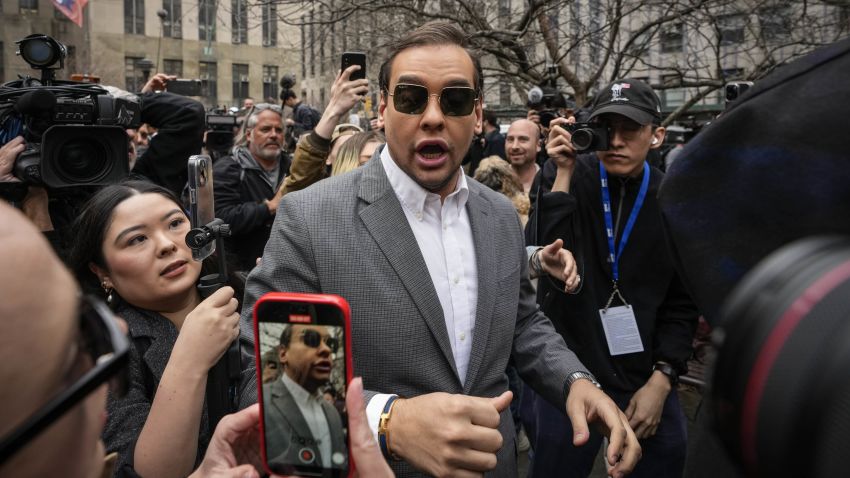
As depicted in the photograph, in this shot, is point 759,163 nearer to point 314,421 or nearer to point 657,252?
point 314,421

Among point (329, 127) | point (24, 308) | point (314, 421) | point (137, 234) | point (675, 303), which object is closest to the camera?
point (24, 308)

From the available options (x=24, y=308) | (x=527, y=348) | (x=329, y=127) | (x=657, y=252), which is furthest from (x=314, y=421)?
(x=329, y=127)

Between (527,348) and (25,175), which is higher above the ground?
(25,175)

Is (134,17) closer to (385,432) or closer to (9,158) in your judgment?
(9,158)

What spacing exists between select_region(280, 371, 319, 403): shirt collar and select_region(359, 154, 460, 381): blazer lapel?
73 centimetres

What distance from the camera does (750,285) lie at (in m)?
0.62

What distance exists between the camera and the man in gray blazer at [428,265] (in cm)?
183

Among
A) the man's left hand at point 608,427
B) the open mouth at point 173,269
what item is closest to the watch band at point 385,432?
the man's left hand at point 608,427

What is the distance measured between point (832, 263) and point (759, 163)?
0.47 meters

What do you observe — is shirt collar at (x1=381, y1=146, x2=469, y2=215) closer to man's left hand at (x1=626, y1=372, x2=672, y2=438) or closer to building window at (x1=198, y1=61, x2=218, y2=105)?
man's left hand at (x1=626, y1=372, x2=672, y2=438)

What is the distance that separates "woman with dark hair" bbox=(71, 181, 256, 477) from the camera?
65.1 inches

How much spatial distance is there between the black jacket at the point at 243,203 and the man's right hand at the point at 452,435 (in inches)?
111

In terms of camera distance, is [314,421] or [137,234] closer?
[314,421]

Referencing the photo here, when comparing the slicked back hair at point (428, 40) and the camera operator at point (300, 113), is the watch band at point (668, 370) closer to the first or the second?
the slicked back hair at point (428, 40)
